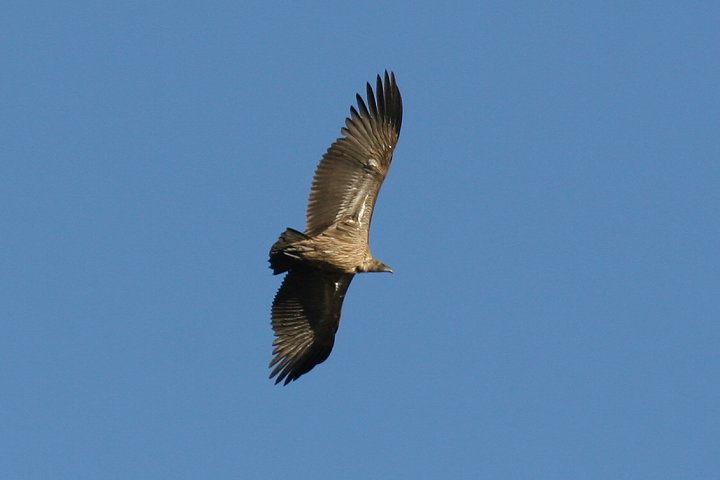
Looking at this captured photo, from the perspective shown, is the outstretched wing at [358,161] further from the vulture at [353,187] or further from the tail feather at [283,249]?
the tail feather at [283,249]

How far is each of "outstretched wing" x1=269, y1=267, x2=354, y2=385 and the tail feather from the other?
149 centimetres

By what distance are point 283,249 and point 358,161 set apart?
209 cm

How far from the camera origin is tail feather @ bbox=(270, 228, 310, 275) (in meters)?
23.4

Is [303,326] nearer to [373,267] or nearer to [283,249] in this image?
[373,267]

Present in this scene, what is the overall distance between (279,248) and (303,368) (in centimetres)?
277

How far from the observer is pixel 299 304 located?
25422 millimetres

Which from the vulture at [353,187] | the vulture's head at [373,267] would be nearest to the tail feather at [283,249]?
the vulture at [353,187]

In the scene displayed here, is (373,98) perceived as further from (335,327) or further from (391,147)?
(335,327)

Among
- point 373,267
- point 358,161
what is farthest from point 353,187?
point 373,267

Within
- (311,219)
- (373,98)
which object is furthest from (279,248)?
(373,98)

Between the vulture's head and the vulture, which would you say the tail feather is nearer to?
the vulture

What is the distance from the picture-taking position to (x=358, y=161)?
2462 cm

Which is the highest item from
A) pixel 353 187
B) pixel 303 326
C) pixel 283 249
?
pixel 353 187

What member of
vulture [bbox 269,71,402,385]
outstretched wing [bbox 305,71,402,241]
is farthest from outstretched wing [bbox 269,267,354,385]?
outstretched wing [bbox 305,71,402,241]
